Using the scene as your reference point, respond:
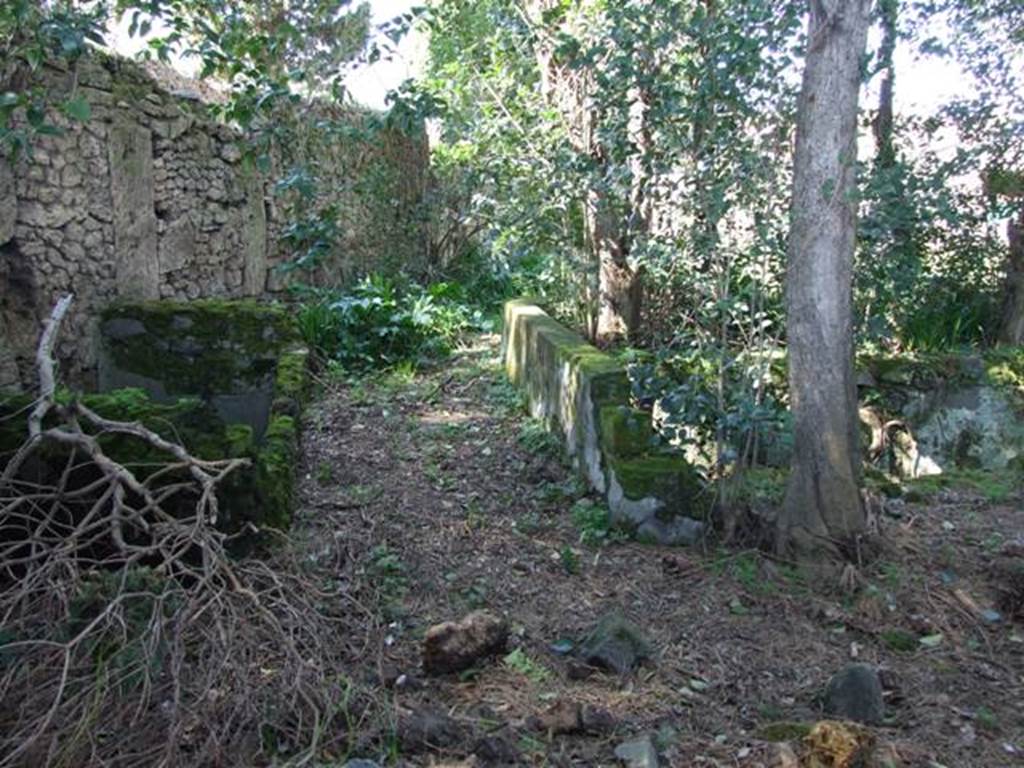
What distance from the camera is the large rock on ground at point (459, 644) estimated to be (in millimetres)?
3807

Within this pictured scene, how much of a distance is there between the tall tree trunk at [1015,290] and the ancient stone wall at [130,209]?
20.1 feet

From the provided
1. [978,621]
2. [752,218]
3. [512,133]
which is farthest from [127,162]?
[978,621]

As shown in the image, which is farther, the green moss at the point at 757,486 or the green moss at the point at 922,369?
the green moss at the point at 922,369

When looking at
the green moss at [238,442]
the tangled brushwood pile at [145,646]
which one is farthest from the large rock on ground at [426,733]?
the green moss at [238,442]

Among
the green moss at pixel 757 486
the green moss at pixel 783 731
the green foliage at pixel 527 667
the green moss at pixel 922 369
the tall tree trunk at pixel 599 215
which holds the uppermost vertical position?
the tall tree trunk at pixel 599 215

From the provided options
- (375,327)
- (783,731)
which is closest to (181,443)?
(783,731)

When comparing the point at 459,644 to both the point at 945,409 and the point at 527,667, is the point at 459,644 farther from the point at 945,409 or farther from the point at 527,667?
the point at 945,409

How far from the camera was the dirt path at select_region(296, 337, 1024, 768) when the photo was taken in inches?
135

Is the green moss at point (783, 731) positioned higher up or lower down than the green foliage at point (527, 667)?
lower down

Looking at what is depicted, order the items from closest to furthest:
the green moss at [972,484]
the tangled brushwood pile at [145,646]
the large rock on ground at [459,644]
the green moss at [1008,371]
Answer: the tangled brushwood pile at [145,646], the large rock on ground at [459,644], the green moss at [972,484], the green moss at [1008,371]

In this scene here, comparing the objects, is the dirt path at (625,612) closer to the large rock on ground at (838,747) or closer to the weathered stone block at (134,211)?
the large rock on ground at (838,747)

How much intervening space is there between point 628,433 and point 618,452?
0.13 metres

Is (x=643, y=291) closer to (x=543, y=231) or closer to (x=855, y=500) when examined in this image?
(x=543, y=231)

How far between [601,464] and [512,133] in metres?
3.03
